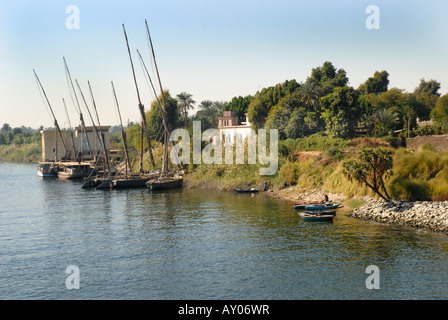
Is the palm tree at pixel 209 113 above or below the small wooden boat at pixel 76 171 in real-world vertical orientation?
above

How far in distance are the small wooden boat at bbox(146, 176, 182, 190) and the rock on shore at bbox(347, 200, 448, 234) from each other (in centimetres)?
3705

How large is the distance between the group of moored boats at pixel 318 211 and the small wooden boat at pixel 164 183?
30.9m

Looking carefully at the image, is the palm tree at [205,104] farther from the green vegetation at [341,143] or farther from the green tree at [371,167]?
the green tree at [371,167]

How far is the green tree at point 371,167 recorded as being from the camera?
158ft

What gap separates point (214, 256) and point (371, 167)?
21.2m

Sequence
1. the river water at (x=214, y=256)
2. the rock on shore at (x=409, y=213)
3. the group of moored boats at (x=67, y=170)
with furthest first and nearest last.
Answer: the group of moored boats at (x=67, y=170) < the rock on shore at (x=409, y=213) < the river water at (x=214, y=256)

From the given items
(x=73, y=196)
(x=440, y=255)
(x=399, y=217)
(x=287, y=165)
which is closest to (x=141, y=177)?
(x=73, y=196)

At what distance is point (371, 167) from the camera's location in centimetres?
4850

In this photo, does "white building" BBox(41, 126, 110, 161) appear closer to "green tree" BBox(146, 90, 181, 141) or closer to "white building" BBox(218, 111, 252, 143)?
"green tree" BBox(146, 90, 181, 141)

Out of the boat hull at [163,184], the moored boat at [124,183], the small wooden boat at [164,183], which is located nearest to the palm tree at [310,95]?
the small wooden boat at [164,183]

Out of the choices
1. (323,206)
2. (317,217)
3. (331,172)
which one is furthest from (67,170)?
(317,217)

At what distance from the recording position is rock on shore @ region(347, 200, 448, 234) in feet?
140

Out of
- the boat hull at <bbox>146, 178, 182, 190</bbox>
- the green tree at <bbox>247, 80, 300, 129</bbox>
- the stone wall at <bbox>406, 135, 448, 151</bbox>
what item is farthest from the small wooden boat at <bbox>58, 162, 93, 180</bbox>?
the stone wall at <bbox>406, 135, 448, 151</bbox>

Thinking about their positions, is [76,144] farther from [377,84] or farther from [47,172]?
[377,84]
